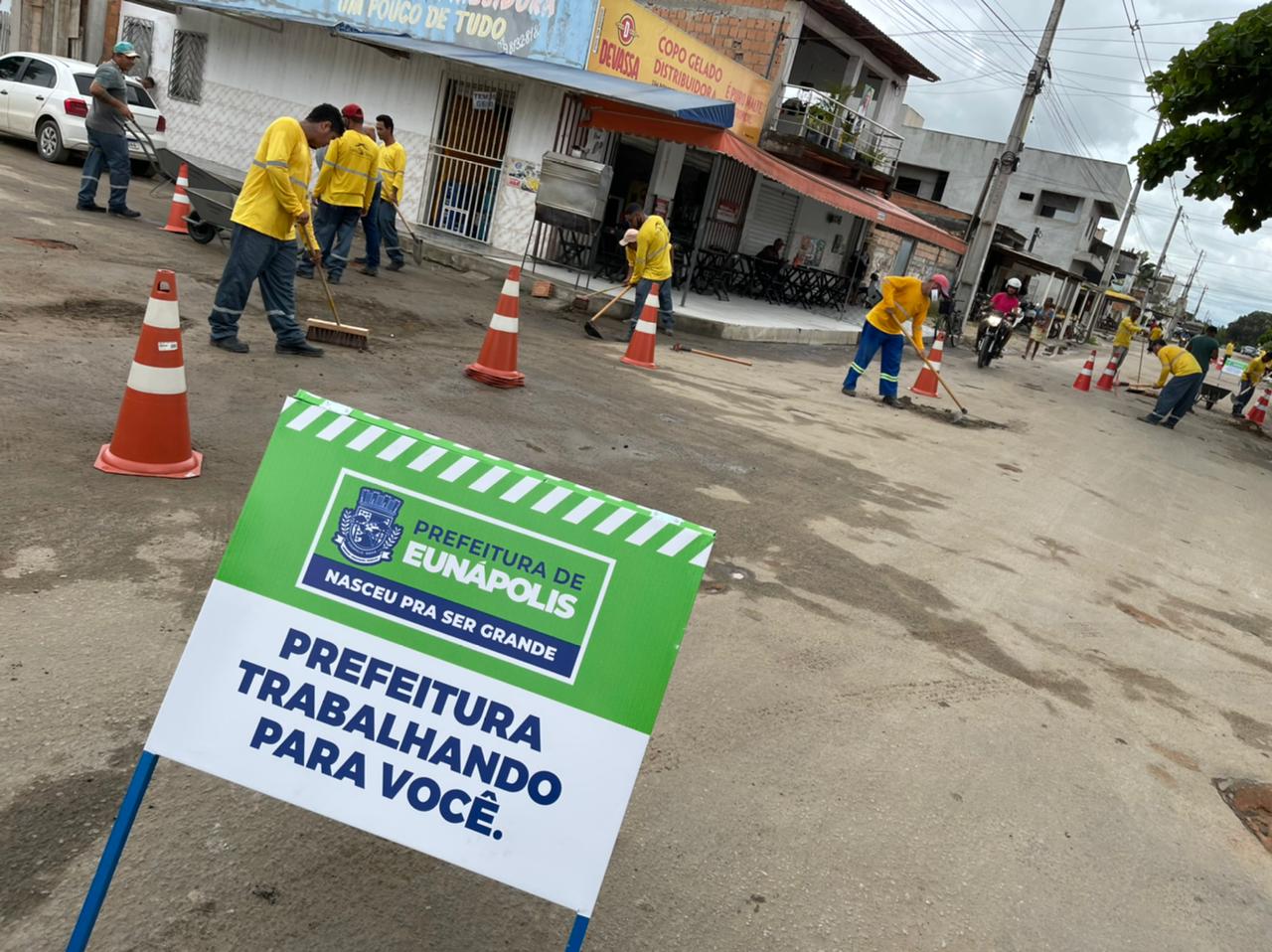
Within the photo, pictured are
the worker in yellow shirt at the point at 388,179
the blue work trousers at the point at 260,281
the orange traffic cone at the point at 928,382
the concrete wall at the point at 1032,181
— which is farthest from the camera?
the concrete wall at the point at 1032,181

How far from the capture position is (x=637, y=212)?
13625 millimetres

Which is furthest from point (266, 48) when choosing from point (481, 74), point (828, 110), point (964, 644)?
point (964, 644)

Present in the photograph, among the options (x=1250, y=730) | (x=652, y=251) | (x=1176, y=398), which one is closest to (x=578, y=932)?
(x=1250, y=730)

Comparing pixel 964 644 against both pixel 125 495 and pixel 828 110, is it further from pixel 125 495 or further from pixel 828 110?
pixel 828 110

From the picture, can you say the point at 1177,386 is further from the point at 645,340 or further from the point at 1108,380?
the point at 645,340

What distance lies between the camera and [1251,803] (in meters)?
3.73

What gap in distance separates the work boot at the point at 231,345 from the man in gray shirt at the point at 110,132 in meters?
5.17

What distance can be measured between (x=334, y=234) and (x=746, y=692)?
27.8ft

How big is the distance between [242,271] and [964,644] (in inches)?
205

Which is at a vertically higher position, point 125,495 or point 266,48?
point 266,48

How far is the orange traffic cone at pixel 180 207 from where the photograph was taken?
11.0m

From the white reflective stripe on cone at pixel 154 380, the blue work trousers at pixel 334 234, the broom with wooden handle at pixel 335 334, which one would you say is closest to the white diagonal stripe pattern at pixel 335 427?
the white reflective stripe on cone at pixel 154 380

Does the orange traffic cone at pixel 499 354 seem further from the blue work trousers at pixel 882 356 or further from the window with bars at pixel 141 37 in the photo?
the window with bars at pixel 141 37

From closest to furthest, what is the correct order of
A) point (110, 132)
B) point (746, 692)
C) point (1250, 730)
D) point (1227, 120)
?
point (746, 692) < point (1250, 730) < point (110, 132) < point (1227, 120)
